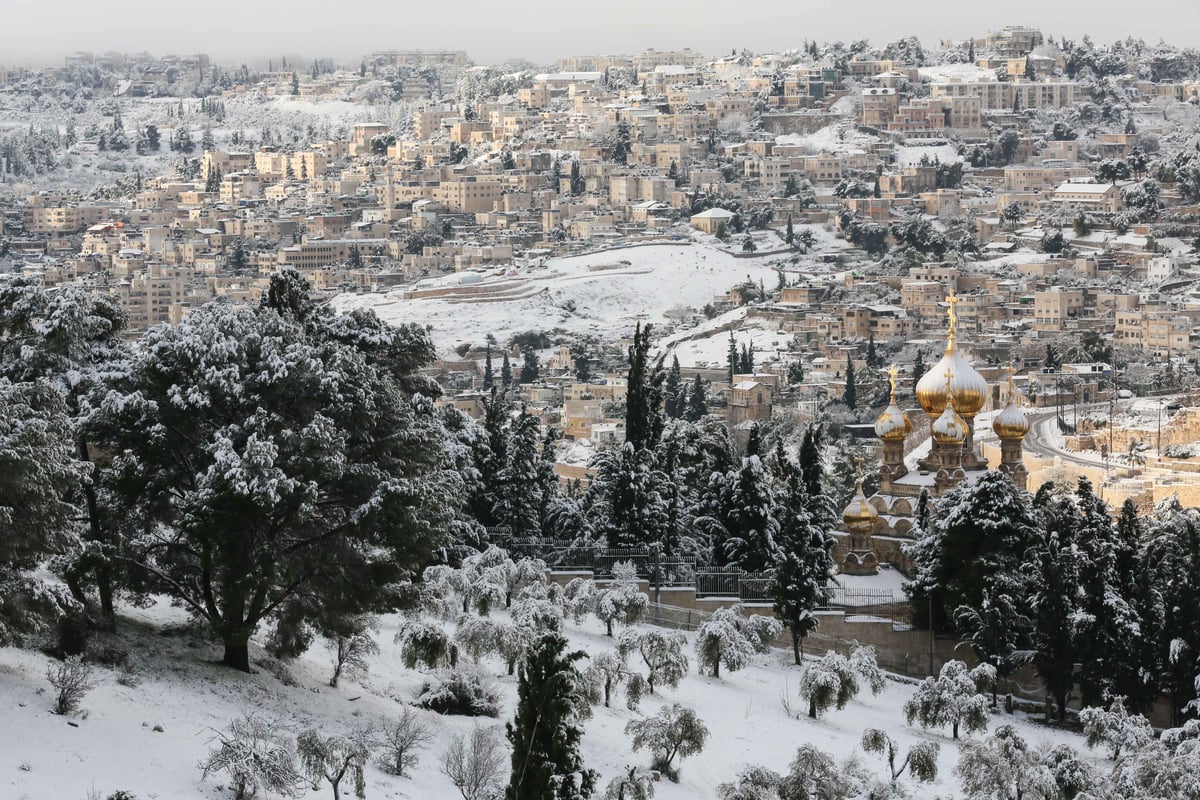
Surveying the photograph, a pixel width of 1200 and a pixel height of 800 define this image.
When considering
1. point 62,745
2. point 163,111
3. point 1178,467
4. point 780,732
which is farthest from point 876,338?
point 163,111

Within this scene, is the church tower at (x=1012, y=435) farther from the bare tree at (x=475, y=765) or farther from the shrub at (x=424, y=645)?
the bare tree at (x=475, y=765)

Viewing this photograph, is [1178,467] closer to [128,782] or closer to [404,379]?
[404,379]

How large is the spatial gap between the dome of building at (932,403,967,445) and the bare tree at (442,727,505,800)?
1224 cm

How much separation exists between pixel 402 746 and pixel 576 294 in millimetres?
72970

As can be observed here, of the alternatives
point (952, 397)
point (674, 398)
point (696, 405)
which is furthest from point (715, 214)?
point (952, 397)

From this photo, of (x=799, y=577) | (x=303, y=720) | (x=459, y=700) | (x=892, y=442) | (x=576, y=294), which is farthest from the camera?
(x=576, y=294)

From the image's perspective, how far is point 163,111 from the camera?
173 meters

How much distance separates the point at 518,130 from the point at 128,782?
11282 cm

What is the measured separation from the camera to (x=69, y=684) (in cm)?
1408

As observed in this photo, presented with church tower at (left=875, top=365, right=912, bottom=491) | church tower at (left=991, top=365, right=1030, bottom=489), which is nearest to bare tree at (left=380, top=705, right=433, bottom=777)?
church tower at (left=875, top=365, right=912, bottom=491)

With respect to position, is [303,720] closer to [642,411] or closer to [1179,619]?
[1179,619]

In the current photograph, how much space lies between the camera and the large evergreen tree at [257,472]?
52.4 ft

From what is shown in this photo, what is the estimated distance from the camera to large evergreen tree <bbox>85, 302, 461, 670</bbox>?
16.0 m

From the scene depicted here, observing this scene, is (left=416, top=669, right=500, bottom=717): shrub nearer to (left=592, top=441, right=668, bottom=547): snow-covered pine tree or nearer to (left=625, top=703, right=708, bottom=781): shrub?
(left=625, top=703, right=708, bottom=781): shrub
